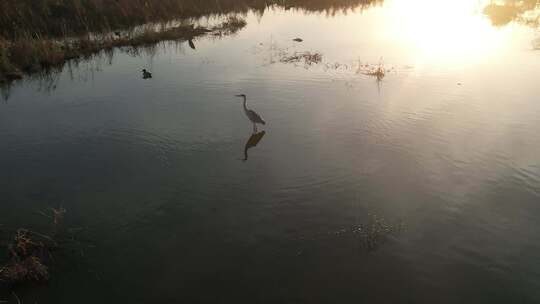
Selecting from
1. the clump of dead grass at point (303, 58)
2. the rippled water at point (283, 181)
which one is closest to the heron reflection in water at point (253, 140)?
the rippled water at point (283, 181)

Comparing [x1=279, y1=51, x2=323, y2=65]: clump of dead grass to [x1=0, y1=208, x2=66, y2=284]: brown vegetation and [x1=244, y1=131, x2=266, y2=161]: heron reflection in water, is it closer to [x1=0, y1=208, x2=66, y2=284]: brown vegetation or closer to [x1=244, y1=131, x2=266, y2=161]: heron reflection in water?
[x1=244, y1=131, x2=266, y2=161]: heron reflection in water

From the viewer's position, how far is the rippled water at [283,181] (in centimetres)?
699

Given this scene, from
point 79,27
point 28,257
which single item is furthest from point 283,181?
point 79,27

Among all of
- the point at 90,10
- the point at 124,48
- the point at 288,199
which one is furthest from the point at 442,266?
the point at 90,10

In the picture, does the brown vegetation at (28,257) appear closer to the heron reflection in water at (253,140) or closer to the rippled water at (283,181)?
the rippled water at (283,181)

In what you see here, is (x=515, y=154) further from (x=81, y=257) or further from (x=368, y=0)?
(x=368, y=0)

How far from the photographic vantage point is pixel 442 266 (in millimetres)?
7230

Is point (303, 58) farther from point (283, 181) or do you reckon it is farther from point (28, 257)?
point (28, 257)

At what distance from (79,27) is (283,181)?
61.2 ft

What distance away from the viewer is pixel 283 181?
Answer: 973 centimetres

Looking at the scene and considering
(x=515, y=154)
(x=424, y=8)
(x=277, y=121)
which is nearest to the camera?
(x=515, y=154)

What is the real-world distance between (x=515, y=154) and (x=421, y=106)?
3.79 metres

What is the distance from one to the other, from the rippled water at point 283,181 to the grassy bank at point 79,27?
1523 millimetres

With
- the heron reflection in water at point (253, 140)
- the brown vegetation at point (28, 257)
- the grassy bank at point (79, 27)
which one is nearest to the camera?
the brown vegetation at point (28, 257)
